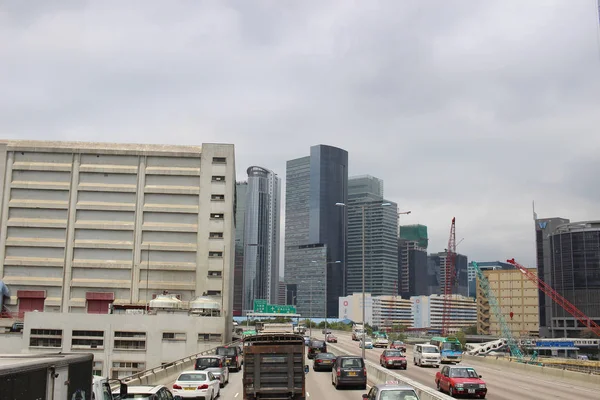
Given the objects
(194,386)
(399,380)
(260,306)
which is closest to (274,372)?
(194,386)

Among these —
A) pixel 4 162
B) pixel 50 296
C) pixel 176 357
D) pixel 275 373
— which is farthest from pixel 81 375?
pixel 4 162

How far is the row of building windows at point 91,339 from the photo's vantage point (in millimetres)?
84625

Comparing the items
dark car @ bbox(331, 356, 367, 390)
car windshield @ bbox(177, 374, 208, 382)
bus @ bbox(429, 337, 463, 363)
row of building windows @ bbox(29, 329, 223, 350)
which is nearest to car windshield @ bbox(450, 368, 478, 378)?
dark car @ bbox(331, 356, 367, 390)

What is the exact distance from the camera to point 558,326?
188000 mm

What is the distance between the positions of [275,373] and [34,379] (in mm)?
13632

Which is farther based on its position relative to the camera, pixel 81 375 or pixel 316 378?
pixel 316 378

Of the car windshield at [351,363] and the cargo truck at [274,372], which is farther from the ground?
the cargo truck at [274,372]

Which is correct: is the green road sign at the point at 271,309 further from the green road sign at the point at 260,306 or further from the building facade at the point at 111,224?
the building facade at the point at 111,224

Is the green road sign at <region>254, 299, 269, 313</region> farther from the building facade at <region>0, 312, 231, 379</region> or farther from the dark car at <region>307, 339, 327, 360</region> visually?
the dark car at <region>307, 339, 327, 360</region>

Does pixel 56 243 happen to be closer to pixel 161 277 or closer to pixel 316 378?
pixel 161 277

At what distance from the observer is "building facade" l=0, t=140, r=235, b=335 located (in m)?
99.2

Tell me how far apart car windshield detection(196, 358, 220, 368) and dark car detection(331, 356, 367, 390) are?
28.2ft

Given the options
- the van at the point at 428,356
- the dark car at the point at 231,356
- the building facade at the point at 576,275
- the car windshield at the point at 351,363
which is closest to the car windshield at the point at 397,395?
the car windshield at the point at 351,363

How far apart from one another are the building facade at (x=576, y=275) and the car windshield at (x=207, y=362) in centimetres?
17167
